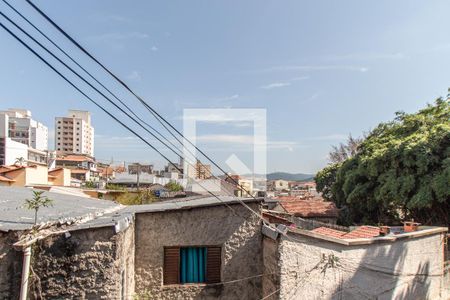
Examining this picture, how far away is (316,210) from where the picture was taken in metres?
20.5

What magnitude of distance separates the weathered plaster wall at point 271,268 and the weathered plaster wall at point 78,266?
9.69 ft

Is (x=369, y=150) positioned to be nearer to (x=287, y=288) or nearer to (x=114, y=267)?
(x=287, y=288)

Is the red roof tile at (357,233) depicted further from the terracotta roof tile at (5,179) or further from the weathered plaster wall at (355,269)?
the terracotta roof tile at (5,179)

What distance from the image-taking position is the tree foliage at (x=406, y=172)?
40.7ft

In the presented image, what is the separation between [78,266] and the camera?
14.1 feet

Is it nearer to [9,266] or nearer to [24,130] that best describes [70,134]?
[24,130]

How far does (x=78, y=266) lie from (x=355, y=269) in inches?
216

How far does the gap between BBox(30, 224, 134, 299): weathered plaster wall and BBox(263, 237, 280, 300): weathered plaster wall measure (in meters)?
2.95

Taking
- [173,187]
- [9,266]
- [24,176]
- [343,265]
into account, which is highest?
[24,176]

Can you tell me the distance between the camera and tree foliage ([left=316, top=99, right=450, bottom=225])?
12.4m

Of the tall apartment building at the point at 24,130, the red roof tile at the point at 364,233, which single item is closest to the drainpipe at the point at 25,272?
the red roof tile at the point at 364,233

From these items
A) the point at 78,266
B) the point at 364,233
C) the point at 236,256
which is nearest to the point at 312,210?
the point at 364,233

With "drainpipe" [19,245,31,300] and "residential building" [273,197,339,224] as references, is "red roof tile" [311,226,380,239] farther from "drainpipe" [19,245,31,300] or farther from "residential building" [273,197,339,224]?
"residential building" [273,197,339,224]

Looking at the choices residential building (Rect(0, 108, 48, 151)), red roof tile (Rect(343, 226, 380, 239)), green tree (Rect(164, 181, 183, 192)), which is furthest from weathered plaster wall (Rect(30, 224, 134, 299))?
residential building (Rect(0, 108, 48, 151))
